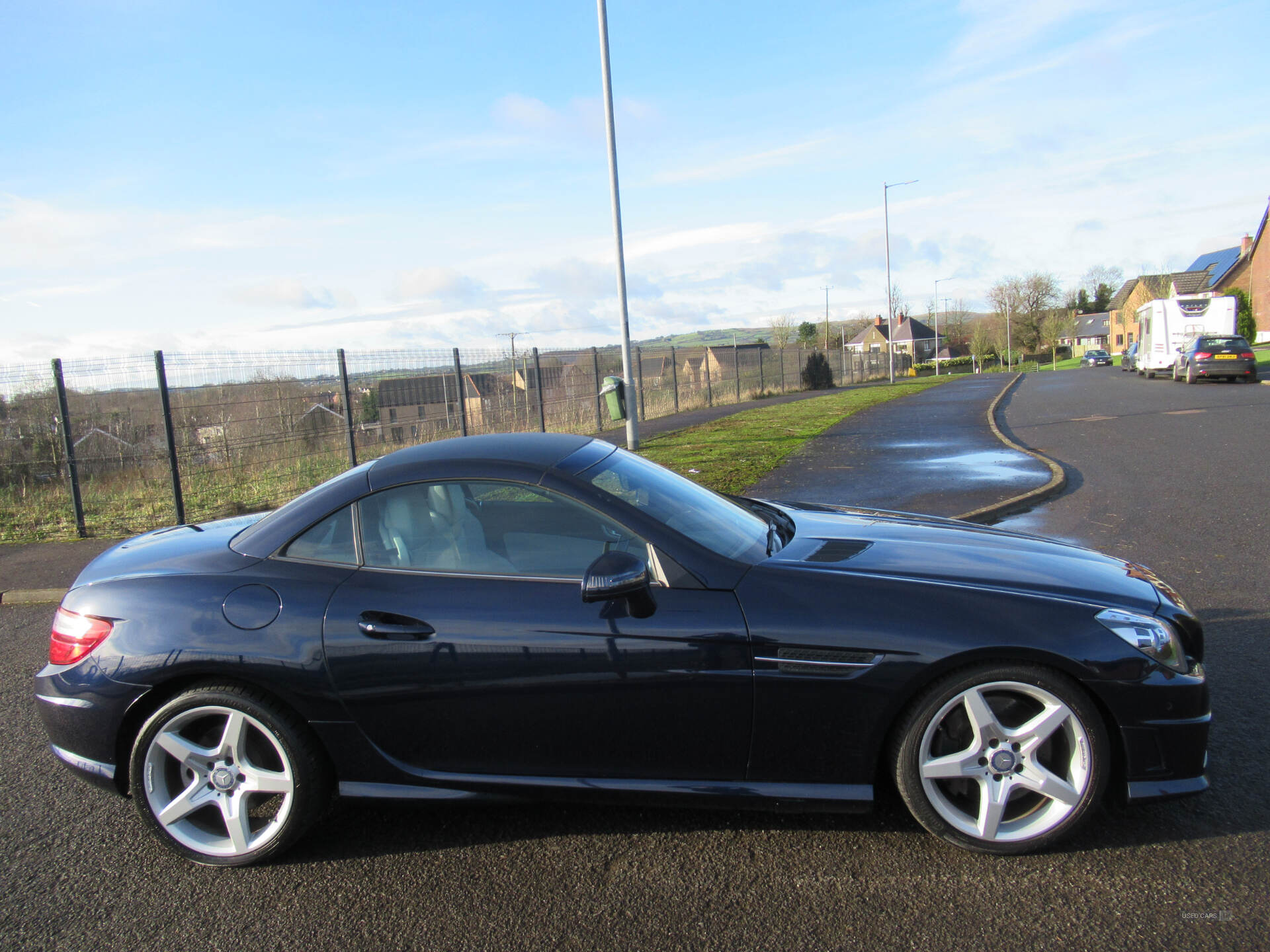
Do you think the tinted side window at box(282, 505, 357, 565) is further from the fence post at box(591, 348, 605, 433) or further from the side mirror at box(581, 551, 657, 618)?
the fence post at box(591, 348, 605, 433)

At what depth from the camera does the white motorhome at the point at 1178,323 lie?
32.5 metres

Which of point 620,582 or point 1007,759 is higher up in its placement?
point 620,582

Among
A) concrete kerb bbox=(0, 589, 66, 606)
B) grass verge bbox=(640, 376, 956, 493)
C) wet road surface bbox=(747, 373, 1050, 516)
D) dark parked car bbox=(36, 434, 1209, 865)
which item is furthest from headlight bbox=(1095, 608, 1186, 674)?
concrete kerb bbox=(0, 589, 66, 606)

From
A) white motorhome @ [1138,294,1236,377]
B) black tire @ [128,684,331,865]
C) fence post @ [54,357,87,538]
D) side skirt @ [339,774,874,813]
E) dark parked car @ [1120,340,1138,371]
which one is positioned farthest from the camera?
dark parked car @ [1120,340,1138,371]

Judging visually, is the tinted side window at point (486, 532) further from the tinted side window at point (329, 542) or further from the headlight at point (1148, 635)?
the headlight at point (1148, 635)

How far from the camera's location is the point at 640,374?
25891 mm

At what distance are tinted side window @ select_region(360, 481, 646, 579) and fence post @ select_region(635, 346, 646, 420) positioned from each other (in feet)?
71.7

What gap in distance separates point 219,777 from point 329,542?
90 centimetres

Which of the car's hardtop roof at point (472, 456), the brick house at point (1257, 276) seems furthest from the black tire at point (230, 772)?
the brick house at point (1257, 276)

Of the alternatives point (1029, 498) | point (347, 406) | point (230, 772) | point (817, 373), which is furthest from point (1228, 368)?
point (230, 772)

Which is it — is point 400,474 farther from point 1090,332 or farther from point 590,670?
point 1090,332

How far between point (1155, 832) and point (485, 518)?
256 cm

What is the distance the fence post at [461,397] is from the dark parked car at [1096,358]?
69610 mm

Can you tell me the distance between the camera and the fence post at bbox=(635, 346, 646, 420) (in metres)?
25.3
